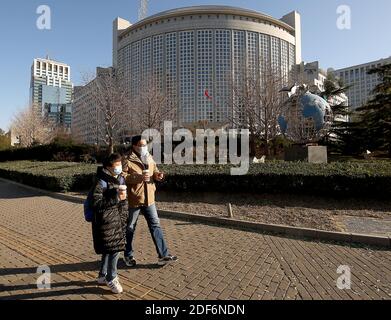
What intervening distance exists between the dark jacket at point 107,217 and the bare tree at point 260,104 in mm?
17538

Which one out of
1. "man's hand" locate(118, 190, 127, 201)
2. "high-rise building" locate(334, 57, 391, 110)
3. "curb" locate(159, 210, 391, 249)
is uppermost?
"high-rise building" locate(334, 57, 391, 110)

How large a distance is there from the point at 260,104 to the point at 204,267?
18.9 metres

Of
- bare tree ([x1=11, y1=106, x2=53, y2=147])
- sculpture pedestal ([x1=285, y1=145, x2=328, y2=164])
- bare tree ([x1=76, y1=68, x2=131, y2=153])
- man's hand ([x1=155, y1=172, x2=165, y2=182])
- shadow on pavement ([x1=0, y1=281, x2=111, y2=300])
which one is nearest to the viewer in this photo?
shadow on pavement ([x1=0, y1=281, x2=111, y2=300])

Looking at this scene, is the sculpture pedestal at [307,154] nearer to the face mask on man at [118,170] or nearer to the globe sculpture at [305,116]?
the globe sculpture at [305,116]

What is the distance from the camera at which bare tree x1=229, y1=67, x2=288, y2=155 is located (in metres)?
20.6

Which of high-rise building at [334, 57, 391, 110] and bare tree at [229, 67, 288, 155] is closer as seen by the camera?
bare tree at [229, 67, 288, 155]

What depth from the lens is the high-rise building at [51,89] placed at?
199ft

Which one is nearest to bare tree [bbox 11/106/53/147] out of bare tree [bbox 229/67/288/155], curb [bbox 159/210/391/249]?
bare tree [bbox 229/67/288/155]

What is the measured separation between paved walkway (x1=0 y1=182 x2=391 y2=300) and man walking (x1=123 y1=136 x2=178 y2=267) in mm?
278

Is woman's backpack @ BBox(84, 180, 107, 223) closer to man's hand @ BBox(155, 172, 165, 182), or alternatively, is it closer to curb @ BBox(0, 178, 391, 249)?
man's hand @ BBox(155, 172, 165, 182)

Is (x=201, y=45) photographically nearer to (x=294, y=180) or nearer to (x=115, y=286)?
(x=294, y=180)

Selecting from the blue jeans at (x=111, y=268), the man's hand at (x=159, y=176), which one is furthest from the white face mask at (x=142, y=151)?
the blue jeans at (x=111, y=268)

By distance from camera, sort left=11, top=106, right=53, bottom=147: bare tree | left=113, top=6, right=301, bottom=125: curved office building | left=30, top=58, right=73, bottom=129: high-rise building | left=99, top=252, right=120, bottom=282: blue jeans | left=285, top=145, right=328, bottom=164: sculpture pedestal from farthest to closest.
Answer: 1. left=113, top=6, right=301, bottom=125: curved office building
2. left=30, top=58, right=73, bottom=129: high-rise building
3. left=11, top=106, right=53, bottom=147: bare tree
4. left=285, top=145, right=328, bottom=164: sculpture pedestal
5. left=99, top=252, right=120, bottom=282: blue jeans

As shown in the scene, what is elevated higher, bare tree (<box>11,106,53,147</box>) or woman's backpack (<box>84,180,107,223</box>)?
bare tree (<box>11,106,53,147</box>)
